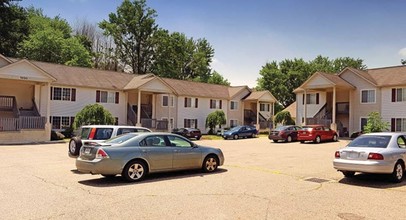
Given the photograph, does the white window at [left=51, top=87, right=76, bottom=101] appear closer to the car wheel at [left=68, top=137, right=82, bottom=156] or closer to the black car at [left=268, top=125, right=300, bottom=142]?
the black car at [left=268, top=125, right=300, bottom=142]

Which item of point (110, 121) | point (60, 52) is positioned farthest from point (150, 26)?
point (110, 121)

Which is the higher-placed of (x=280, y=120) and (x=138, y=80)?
(x=138, y=80)

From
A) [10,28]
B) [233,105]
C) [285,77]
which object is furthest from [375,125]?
[10,28]

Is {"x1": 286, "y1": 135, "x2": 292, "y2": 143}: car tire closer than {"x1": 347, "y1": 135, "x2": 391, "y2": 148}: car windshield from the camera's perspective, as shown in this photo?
No

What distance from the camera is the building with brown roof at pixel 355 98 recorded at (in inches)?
1391

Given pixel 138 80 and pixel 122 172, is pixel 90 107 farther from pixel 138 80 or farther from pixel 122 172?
pixel 122 172

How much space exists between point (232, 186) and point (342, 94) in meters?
34.3

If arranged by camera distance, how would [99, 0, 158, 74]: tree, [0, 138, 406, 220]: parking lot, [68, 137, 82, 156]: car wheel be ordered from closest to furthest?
[0, 138, 406, 220]: parking lot
[68, 137, 82, 156]: car wheel
[99, 0, 158, 74]: tree

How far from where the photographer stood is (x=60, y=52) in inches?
2048

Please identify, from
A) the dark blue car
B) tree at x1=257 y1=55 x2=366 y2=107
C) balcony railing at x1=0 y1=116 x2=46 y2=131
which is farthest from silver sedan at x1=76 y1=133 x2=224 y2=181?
tree at x1=257 y1=55 x2=366 y2=107

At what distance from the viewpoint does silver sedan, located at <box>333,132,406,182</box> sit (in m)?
10.8

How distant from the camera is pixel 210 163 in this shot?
13.0m

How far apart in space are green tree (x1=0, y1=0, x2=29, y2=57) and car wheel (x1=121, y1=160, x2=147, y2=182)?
Result: 46.1 metres

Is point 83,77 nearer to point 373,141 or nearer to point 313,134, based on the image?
point 313,134
